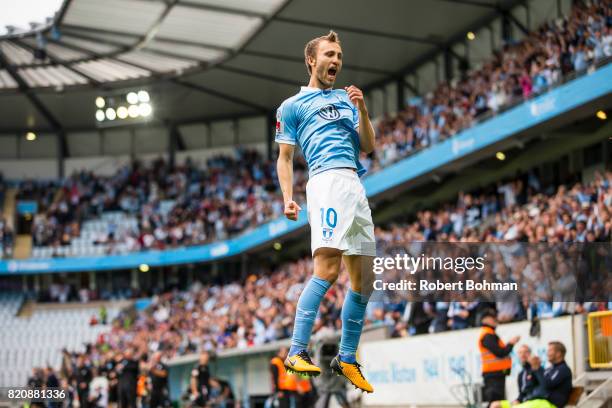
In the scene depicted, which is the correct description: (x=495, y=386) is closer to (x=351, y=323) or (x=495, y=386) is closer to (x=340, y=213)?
(x=351, y=323)

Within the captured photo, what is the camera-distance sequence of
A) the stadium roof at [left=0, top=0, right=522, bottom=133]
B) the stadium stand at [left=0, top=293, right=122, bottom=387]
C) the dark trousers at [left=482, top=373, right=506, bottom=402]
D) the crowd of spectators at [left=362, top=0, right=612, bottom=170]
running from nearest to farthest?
the dark trousers at [left=482, top=373, right=506, bottom=402], the crowd of spectators at [left=362, top=0, right=612, bottom=170], the stadium roof at [left=0, top=0, right=522, bottom=133], the stadium stand at [left=0, top=293, right=122, bottom=387]

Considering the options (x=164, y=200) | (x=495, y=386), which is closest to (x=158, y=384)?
(x=495, y=386)

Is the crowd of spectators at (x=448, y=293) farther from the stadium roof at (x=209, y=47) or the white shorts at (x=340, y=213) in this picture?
the stadium roof at (x=209, y=47)

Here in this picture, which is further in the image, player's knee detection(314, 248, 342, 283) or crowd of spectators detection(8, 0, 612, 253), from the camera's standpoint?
→ crowd of spectators detection(8, 0, 612, 253)

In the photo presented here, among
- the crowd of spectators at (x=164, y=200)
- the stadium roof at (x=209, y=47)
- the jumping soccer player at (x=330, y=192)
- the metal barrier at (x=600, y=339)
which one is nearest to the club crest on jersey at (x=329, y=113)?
the jumping soccer player at (x=330, y=192)

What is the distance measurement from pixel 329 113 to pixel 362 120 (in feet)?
0.76

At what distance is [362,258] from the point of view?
6012 mm

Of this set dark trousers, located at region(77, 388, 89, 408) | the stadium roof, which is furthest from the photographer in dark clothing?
the stadium roof

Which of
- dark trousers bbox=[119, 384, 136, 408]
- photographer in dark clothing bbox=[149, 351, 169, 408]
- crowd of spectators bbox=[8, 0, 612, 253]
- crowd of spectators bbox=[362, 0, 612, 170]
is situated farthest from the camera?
crowd of spectators bbox=[8, 0, 612, 253]

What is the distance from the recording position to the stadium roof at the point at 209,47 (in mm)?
27312

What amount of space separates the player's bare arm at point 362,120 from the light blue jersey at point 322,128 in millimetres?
54

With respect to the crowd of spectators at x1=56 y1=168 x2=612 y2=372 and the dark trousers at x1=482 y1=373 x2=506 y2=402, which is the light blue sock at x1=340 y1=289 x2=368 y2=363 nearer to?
the crowd of spectators at x1=56 y1=168 x2=612 y2=372

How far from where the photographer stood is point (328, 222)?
5.82 meters

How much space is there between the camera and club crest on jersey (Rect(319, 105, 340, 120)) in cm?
611
